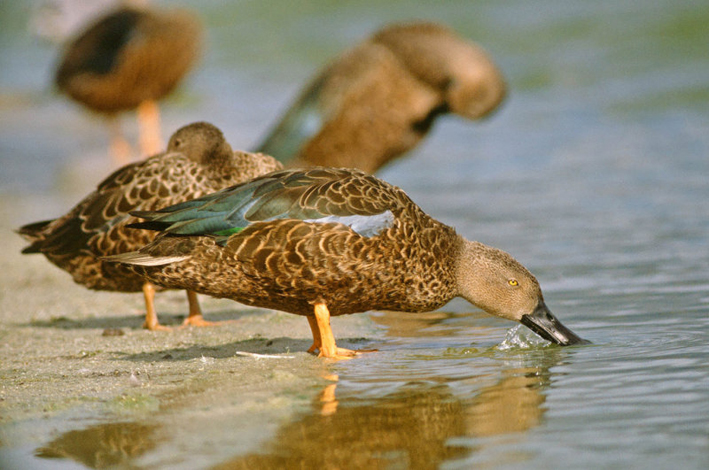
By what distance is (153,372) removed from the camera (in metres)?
5.22

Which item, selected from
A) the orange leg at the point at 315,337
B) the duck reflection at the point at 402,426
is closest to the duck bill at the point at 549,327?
the duck reflection at the point at 402,426

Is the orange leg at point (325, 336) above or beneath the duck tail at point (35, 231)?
beneath

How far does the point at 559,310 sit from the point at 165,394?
2.64 metres

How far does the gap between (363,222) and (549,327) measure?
1105mm

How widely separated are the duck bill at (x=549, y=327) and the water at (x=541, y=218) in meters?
0.10

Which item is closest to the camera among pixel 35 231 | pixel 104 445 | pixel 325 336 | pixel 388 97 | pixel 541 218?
pixel 104 445

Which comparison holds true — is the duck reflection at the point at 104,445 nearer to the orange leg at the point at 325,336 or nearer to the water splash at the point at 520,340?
the orange leg at the point at 325,336

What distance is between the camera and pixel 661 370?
4844 millimetres

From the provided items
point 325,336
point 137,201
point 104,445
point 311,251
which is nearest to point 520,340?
point 325,336

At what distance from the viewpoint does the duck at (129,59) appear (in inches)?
537

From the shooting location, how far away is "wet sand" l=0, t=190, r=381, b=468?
163 inches

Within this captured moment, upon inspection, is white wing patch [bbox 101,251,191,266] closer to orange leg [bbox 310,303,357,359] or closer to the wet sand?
the wet sand

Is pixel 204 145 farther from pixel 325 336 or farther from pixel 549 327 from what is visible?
pixel 549 327

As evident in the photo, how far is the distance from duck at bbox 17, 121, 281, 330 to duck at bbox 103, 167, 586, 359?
0.93 metres
